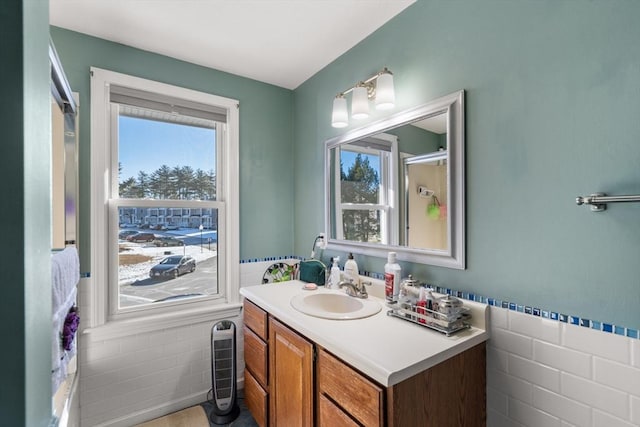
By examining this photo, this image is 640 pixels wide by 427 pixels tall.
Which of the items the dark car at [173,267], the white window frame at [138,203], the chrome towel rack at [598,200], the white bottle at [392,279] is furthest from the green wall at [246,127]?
the chrome towel rack at [598,200]

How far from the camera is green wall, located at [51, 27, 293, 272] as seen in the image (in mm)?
1757

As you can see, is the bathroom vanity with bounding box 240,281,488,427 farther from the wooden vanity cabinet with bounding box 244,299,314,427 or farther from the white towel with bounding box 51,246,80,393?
the white towel with bounding box 51,246,80,393

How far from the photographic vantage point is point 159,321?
1.96m

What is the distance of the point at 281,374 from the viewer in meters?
1.50

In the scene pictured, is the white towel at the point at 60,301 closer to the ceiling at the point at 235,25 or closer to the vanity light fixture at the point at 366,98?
the ceiling at the point at 235,25

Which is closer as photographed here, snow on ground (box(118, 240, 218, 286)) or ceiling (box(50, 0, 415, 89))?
ceiling (box(50, 0, 415, 89))

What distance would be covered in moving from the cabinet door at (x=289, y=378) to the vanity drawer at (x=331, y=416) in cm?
7

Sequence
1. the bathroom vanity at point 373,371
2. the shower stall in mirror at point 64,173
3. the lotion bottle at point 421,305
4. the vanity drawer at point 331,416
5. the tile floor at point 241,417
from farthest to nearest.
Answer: the tile floor at point 241,417, the shower stall in mirror at point 64,173, the lotion bottle at point 421,305, the vanity drawer at point 331,416, the bathroom vanity at point 373,371

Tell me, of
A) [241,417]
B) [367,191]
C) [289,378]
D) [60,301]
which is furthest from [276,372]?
[367,191]

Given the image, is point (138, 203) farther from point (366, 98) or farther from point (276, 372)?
point (366, 98)

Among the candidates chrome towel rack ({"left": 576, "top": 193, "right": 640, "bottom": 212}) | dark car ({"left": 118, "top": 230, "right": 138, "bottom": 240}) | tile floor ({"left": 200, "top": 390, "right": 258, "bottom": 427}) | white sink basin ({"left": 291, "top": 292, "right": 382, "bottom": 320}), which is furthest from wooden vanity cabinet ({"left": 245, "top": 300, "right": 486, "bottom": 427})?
dark car ({"left": 118, "top": 230, "right": 138, "bottom": 240})

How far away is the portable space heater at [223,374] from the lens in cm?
193

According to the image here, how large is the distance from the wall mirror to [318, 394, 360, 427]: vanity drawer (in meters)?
0.75

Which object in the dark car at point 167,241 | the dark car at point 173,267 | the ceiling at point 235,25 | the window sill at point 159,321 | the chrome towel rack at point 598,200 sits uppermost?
the ceiling at point 235,25
